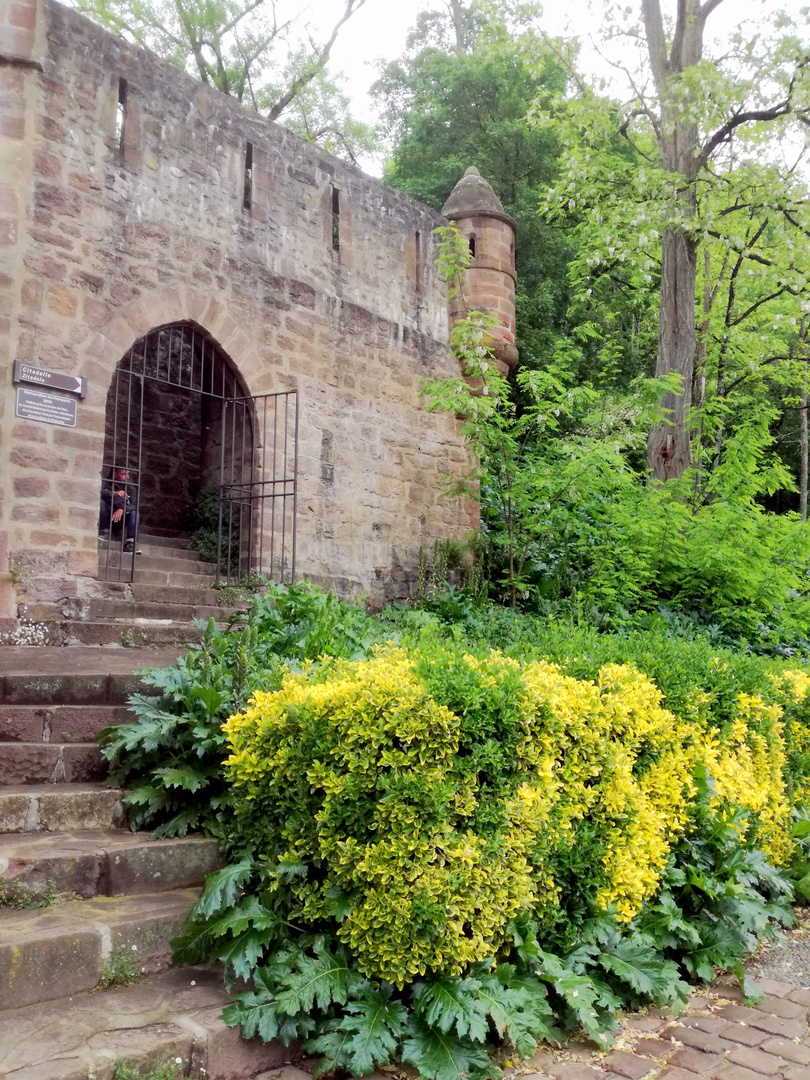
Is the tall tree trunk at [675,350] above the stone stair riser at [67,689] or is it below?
above

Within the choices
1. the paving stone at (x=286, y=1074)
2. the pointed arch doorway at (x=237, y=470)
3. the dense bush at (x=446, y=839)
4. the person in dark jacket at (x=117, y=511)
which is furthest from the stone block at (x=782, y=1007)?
the person in dark jacket at (x=117, y=511)

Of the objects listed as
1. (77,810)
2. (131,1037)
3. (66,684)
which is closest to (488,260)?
(66,684)

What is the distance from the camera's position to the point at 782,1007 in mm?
3664

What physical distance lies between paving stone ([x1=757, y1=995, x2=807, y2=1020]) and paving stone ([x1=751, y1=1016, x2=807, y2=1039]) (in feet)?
0.16

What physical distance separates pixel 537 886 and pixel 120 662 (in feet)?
9.23

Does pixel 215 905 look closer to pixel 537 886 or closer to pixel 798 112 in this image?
pixel 537 886

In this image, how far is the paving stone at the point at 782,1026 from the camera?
133 inches

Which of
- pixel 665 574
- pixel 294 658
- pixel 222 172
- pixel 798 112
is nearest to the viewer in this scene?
pixel 294 658

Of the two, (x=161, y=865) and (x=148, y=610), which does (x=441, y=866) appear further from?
(x=148, y=610)

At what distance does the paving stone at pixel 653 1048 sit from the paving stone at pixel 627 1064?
0.05 meters

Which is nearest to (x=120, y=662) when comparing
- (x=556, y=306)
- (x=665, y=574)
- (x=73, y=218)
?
(x=73, y=218)

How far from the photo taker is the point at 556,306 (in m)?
17.3

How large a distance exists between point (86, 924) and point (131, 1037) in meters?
0.49

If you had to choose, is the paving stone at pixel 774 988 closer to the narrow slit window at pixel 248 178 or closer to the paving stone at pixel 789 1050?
the paving stone at pixel 789 1050
